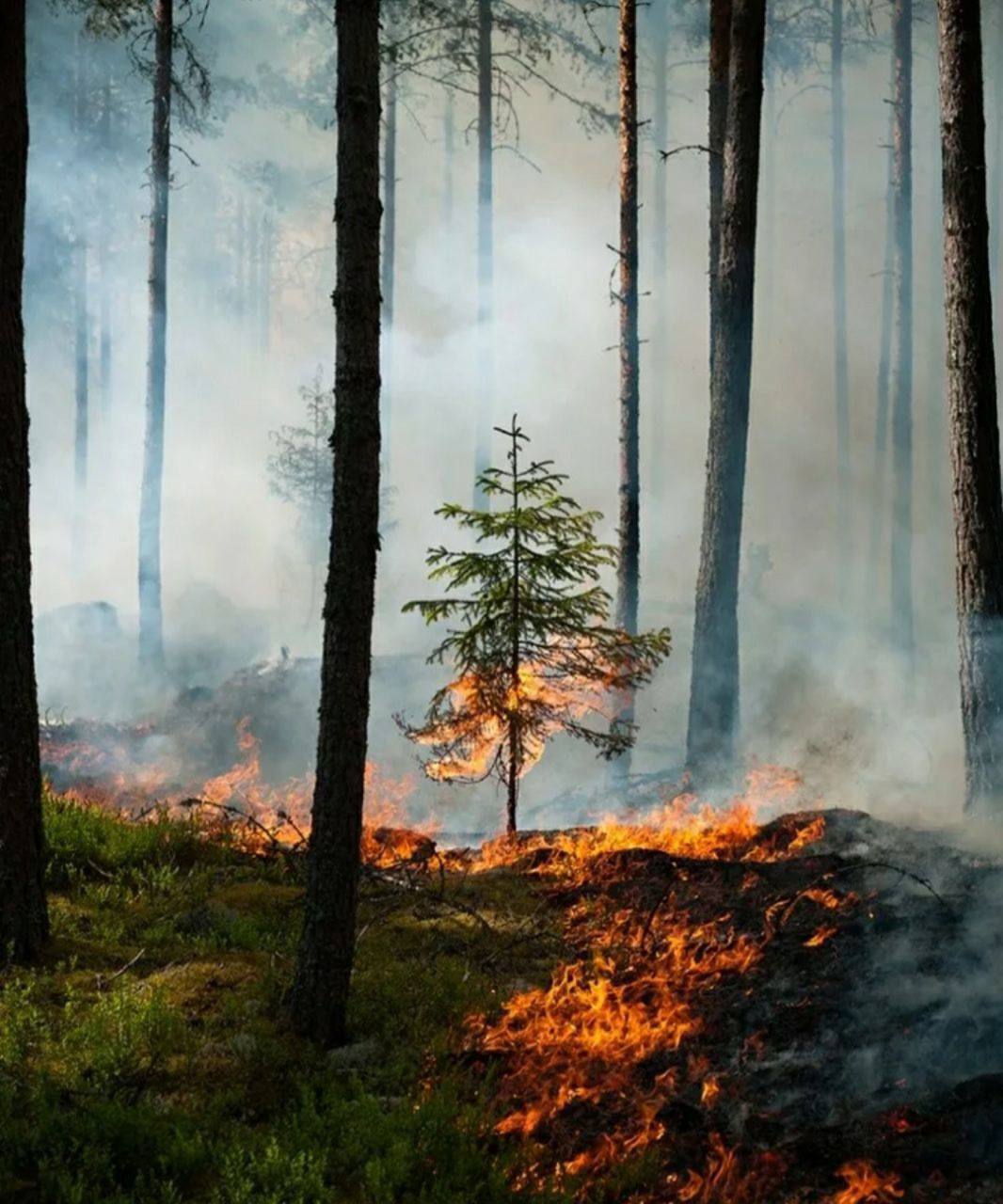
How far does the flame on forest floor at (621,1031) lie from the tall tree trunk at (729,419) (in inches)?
174

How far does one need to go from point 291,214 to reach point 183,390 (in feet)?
52.1

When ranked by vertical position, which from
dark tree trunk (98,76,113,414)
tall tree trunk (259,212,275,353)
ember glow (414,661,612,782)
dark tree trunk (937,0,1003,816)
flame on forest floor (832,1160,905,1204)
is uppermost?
tall tree trunk (259,212,275,353)

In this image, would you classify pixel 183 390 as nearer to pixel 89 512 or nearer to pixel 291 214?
pixel 89 512

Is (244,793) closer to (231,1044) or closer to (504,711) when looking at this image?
(504,711)

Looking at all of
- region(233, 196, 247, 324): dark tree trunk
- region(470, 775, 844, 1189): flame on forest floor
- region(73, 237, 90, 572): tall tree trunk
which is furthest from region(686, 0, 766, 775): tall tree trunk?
region(233, 196, 247, 324): dark tree trunk

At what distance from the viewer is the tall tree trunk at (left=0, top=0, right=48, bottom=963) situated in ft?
20.1

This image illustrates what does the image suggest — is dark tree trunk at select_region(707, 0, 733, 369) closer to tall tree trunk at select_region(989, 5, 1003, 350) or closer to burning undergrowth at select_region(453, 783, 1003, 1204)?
burning undergrowth at select_region(453, 783, 1003, 1204)

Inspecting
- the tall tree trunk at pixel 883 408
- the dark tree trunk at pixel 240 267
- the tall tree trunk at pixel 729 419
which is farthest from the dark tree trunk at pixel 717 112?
the dark tree trunk at pixel 240 267

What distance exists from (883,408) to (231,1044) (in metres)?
30.0

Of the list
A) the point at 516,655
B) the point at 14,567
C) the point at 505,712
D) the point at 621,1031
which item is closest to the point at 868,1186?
the point at 621,1031

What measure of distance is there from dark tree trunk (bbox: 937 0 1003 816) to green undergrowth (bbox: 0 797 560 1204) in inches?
178

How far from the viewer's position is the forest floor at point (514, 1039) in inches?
171

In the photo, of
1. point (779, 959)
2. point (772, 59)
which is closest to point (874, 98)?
point (772, 59)

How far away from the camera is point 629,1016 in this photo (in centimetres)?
596
